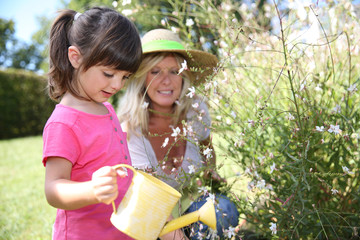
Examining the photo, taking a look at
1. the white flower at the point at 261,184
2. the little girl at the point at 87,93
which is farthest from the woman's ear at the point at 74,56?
the white flower at the point at 261,184

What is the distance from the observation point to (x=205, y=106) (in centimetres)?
230

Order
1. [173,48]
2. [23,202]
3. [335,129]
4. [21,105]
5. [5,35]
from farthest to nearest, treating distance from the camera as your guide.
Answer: [5,35]
[21,105]
[23,202]
[173,48]
[335,129]

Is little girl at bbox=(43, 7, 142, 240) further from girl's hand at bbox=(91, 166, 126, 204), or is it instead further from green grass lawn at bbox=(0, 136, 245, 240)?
green grass lawn at bbox=(0, 136, 245, 240)

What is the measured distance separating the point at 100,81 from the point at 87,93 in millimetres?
100

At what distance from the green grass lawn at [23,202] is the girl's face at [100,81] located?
4.41 feet

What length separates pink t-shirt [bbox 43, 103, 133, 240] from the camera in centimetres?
132

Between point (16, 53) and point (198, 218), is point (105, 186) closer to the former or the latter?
point (198, 218)

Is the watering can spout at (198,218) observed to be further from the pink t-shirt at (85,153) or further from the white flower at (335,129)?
the white flower at (335,129)

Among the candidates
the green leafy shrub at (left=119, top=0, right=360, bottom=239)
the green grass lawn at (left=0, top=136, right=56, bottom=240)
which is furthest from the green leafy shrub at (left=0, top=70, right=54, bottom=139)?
the green leafy shrub at (left=119, top=0, right=360, bottom=239)

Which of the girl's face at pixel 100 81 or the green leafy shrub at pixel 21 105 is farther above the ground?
the girl's face at pixel 100 81

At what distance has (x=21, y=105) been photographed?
1063 centimetres

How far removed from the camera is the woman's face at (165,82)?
2150 millimetres

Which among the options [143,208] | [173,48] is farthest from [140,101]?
[143,208]

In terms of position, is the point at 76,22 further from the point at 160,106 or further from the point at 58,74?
the point at 160,106
